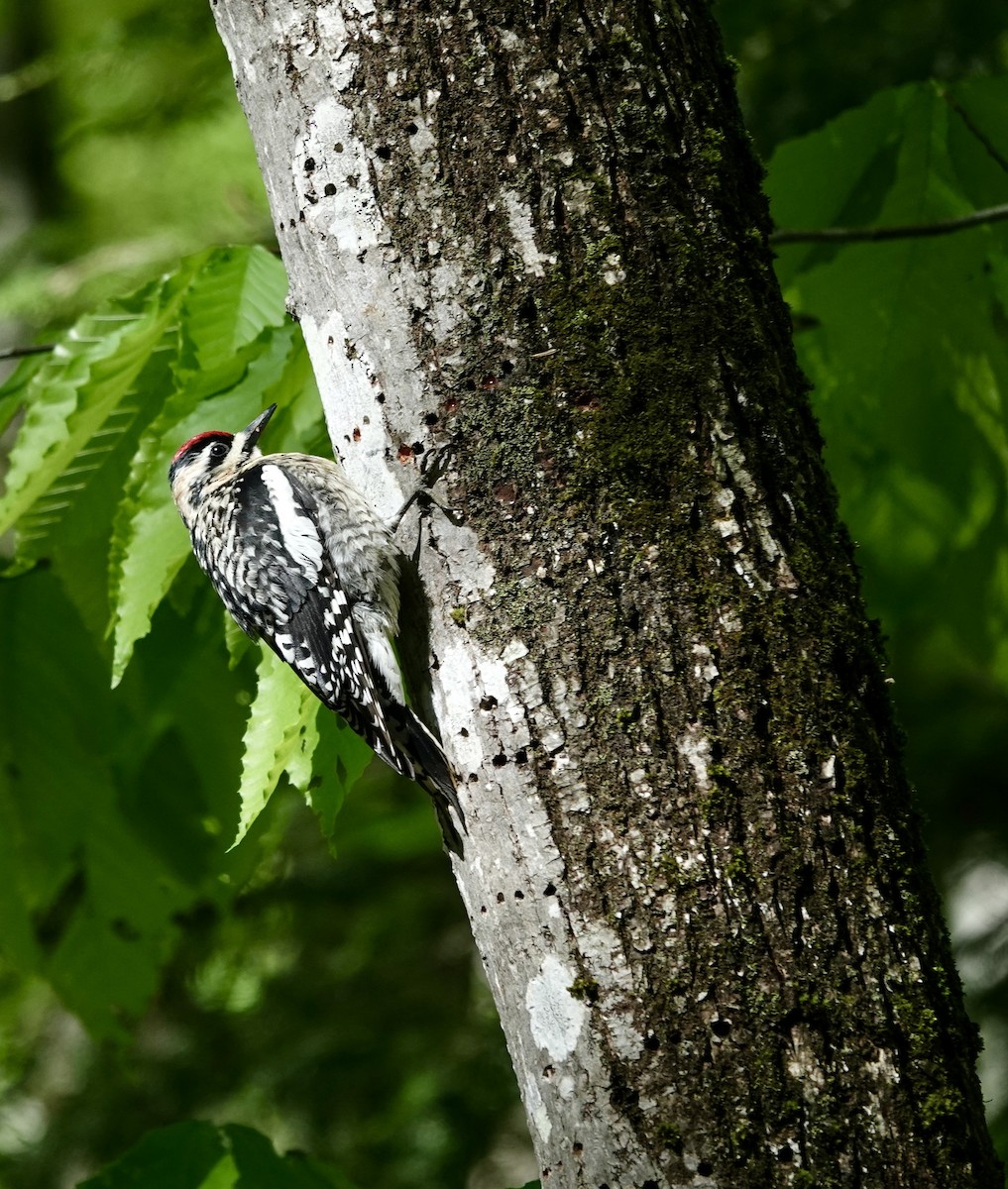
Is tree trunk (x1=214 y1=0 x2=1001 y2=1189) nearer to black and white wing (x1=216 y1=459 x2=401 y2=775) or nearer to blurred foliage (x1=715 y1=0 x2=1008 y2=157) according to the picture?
black and white wing (x1=216 y1=459 x2=401 y2=775)

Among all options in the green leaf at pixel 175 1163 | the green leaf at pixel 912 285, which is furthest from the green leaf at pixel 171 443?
the green leaf at pixel 912 285

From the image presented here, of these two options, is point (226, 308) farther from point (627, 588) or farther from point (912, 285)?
point (912, 285)

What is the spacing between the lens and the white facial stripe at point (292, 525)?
2.08 m

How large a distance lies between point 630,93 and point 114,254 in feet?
9.70

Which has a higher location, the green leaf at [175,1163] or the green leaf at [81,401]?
the green leaf at [81,401]

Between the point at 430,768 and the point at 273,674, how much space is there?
321mm

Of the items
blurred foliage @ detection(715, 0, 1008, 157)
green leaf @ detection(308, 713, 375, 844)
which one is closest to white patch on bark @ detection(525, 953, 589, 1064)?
green leaf @ detection(308, 713, 375, 844)

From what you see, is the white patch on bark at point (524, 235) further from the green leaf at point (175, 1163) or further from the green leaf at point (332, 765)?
the green leaf at point (175, 1163)

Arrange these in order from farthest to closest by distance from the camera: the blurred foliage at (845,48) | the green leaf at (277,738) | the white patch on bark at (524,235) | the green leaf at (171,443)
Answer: the blurred foliage at (845,48), the green leaf at (171,443), the green leaf at (277,738), the white patch on bark at (524,235)

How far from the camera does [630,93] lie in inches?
52.9

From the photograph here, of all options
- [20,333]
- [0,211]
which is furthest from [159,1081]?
[0,211]

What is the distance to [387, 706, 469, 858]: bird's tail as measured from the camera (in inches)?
52.8

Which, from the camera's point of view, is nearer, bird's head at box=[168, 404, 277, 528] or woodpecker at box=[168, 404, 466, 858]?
woodpecker at box=[168, 404, 466, 858]

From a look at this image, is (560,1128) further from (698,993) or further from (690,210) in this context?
(690,210)
